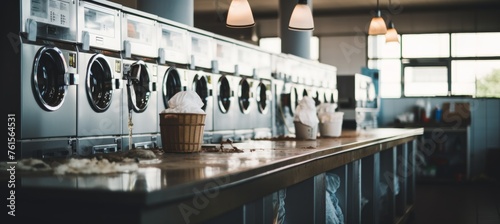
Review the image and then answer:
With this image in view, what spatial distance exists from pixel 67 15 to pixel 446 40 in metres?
11.2

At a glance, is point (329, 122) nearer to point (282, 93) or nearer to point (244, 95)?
point (244, 95)

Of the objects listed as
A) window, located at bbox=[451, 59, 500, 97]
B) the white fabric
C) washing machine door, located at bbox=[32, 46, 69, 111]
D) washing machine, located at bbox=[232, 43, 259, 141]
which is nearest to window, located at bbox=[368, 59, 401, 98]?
window, located at bbox=[451, 59, 500, 97]

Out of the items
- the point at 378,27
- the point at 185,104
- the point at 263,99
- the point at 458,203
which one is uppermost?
the point at 378,27

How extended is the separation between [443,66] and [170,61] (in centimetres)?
960

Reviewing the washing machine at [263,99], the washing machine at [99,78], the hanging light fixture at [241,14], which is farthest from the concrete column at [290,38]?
the washing machine at [99,78]

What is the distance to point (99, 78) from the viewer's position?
16.1 feet

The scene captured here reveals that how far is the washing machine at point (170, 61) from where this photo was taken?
577 centimetres

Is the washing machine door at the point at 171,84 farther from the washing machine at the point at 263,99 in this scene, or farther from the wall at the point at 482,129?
the wall at the point at 482,129

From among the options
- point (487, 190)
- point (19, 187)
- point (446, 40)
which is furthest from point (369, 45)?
point (19, 187)

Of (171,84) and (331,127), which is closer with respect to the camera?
(331,127)

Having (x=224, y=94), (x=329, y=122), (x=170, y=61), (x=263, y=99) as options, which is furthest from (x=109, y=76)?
(x=263, y=99)

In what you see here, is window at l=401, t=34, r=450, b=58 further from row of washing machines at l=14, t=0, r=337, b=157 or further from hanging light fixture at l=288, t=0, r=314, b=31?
hanging light fixture at l=288, t=0, r=314, b=31

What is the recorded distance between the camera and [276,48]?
1556 centimetres

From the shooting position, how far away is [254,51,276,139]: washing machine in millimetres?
8281
